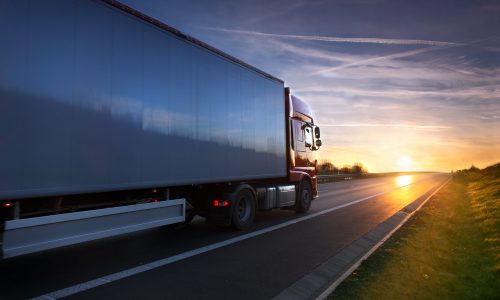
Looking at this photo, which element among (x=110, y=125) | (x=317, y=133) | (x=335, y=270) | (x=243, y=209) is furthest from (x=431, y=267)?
(x=317, y=133)

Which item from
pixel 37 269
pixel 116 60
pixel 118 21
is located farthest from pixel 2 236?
pixel 118 21

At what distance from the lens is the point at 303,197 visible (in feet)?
43.3

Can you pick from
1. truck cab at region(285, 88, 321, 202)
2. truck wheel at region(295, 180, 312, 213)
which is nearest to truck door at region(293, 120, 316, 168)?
truck cab at region(285, 88, 321, 202)

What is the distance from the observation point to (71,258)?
689 cm

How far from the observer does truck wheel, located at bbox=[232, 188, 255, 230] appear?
31.0 ft

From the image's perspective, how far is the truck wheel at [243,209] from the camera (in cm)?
946

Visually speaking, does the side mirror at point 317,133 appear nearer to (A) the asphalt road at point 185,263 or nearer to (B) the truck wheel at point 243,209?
(A) the asphalt road at point 185,263

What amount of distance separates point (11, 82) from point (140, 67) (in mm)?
2207

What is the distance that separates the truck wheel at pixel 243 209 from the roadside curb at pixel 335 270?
2534 mm

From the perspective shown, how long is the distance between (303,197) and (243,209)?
3.69 m

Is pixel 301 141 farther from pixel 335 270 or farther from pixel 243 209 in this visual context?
pixel 335 270

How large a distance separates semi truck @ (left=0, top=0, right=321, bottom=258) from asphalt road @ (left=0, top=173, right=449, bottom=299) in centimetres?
61

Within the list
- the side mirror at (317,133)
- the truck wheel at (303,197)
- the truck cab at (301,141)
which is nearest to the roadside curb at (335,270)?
the truck wheel at (303,197)

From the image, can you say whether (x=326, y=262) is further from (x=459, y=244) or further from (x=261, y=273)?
(x=459, y=244)
